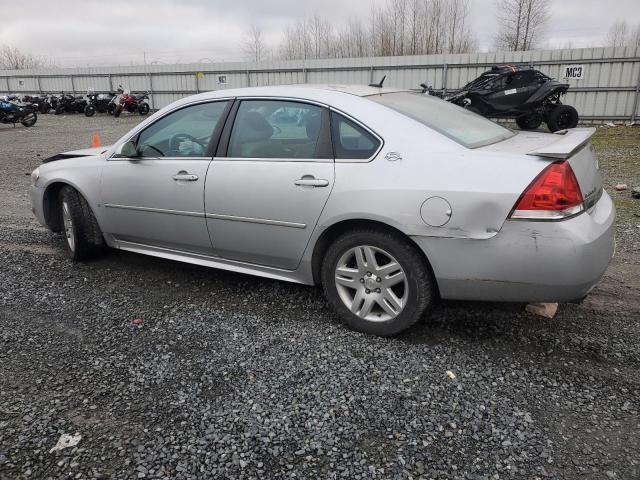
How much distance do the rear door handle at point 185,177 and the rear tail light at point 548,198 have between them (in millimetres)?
2186

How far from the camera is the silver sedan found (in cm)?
278

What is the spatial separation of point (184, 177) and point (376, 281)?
1612mm

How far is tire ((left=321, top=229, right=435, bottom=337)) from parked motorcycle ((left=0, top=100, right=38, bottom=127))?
20.2m

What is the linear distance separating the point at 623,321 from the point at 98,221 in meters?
4.07

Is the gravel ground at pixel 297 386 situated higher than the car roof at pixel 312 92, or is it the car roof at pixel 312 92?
the car roof at pixel 312 92

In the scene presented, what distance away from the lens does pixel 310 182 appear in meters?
3.29

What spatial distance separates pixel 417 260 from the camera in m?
A: 3.07

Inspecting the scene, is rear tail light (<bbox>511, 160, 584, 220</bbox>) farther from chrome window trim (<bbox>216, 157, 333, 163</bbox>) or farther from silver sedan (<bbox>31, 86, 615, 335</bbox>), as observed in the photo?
chrome window trim (<bbox>216, 157, 333, 163</bbox>)

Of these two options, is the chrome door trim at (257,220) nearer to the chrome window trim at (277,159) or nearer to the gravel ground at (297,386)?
A: the chrome window trim at (277,159)

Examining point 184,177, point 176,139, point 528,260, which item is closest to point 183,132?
point 176,139

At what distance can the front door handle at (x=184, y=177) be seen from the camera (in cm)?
379

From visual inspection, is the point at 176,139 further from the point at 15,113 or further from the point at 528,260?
the point at 15,113

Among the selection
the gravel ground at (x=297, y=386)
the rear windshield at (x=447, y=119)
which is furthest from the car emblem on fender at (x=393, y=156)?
the gravel ground at (x=297, y=386)

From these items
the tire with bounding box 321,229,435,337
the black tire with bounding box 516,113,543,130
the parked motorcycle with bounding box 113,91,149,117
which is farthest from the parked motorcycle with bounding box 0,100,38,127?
the tire with bounding box 321,229,435,337
